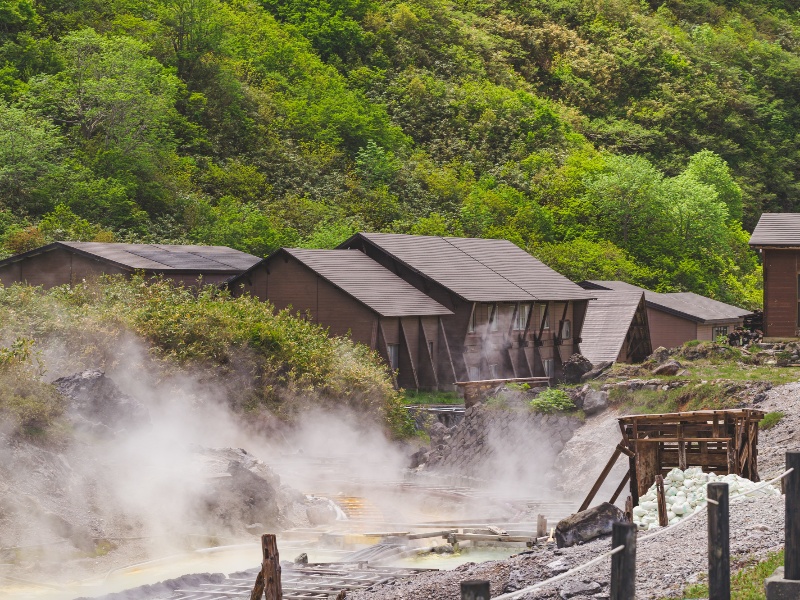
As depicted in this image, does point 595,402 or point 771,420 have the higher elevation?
point 771,420

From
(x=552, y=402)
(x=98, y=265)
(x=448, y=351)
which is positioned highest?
(x=98, y=265)

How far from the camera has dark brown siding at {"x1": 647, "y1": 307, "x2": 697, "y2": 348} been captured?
6147 centimetres

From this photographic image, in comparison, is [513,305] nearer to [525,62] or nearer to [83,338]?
[83,338]

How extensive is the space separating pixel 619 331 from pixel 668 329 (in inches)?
235

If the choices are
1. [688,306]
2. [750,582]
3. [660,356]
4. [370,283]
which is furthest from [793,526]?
[688,306]

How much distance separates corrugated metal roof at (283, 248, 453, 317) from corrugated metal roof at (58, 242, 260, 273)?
15.4 feet

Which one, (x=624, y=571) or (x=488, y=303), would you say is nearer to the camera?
(x=624, y=571)

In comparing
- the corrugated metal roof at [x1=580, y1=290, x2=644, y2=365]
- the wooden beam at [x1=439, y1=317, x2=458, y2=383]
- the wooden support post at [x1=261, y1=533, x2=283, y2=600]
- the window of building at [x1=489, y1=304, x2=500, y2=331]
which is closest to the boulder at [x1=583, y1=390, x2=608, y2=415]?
the wooden beam at [x1=439, y1=317, x2=458, y2=383]

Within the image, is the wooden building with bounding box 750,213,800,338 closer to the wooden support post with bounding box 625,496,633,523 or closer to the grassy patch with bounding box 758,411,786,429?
the grassy patch with bounding box 758,411,786,429

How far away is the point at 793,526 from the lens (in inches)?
445

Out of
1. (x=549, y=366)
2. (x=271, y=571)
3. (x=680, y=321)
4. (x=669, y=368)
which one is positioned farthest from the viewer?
(x=680, y=321)

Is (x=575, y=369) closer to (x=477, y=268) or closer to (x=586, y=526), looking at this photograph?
(x=477, y=268)

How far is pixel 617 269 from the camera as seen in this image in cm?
7569

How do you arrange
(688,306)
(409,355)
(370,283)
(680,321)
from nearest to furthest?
(409,355)
(370,283)
(680,321)
(688,306)
